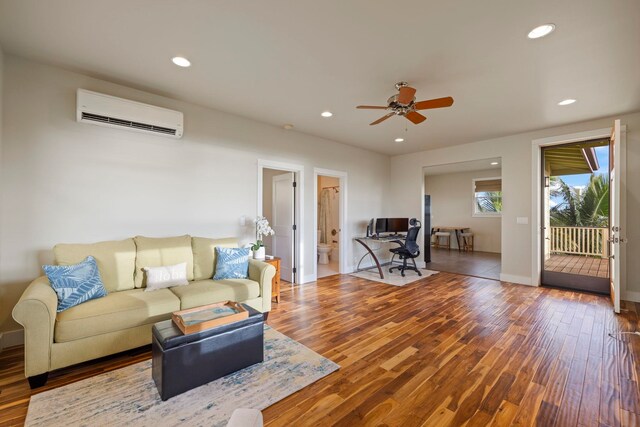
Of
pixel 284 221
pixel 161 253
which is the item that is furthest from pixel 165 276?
pixel 284 221

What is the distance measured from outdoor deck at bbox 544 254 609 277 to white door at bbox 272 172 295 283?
4568 millimetres

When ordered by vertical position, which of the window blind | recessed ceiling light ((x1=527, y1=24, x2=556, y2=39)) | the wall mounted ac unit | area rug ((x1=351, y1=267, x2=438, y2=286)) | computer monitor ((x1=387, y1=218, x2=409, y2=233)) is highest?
recessed ceiling light ((x1=527, y1=24, x2=556, y2=39))

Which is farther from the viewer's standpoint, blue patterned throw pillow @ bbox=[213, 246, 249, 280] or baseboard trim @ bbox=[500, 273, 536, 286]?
baseboard trim @ bbox=[500, 273, 536, 286]

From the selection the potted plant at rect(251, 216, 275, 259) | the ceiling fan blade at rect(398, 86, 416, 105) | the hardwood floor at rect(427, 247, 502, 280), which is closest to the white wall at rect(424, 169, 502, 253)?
the hardwood floor at rect(427, 247, 502, 280)

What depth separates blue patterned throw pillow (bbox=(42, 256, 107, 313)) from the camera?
2275 mm

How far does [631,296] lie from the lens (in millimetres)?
4020

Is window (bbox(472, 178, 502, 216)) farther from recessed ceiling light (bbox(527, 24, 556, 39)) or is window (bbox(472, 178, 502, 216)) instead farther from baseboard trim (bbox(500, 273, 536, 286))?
recessed ceiling light (bbox(527, 24, 556, 39))

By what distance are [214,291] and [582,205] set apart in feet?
19.0

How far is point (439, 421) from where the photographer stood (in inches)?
68.1

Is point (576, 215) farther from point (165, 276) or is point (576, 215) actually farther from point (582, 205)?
point (165, 276)

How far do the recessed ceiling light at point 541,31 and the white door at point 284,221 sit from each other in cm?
371

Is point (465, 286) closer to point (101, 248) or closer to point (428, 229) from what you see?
point (428, 229)

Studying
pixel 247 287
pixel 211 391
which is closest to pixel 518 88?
pixel 247 287

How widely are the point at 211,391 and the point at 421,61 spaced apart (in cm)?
332
